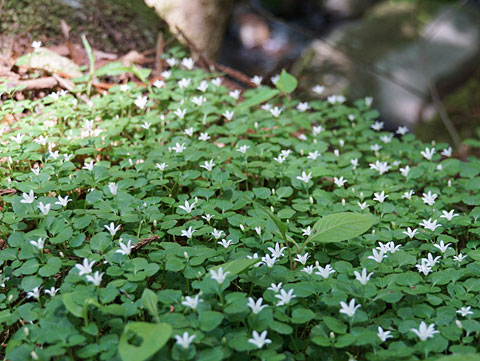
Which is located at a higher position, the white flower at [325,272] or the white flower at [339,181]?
the white flower at [325,272]

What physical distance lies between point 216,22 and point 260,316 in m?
3.68

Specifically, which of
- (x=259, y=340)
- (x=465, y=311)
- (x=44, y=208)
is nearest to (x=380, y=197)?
(x=465, y=311)

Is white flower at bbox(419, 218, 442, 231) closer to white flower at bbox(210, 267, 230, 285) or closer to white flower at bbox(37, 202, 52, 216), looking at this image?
white flower at bbox(210, 267, 230, 285)

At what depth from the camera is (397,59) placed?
6254 millimetres

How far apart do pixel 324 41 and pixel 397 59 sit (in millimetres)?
910

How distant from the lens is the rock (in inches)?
231

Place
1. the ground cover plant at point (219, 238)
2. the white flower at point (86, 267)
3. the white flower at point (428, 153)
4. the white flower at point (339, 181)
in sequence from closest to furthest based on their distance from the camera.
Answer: the ground cover plant at point (219, 238) < the white flower at point (86, 267) < the white flower at point (339, 181) < the white flower at point (428, 153)

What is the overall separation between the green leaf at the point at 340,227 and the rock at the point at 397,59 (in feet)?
11.4

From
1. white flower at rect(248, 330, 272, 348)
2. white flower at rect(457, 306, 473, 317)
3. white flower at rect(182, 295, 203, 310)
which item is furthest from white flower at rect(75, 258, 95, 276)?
white flower at rect(457, 306, 473, 317)

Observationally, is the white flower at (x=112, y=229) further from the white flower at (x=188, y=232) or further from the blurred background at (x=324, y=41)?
the blurred background at (x=324, y=41)

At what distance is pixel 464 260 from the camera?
2.24 meters

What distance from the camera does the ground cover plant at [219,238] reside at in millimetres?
1778

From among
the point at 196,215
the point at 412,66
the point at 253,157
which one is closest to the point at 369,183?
the point at 253,157

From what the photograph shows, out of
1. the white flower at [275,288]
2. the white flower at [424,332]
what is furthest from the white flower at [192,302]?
the white flower at [424,332]
